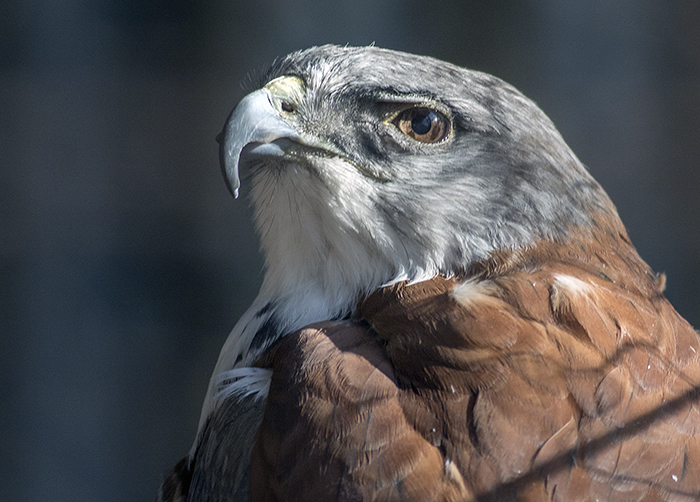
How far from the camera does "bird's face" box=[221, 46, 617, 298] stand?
5.32 feet

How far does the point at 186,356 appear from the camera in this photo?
3.61m

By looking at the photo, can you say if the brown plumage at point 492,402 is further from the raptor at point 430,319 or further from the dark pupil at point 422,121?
the dark pupil at point 422,121

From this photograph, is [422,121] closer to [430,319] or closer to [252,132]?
[252,132]

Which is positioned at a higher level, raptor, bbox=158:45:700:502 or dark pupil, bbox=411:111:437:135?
dark pupil, bbox=411:111:437:135

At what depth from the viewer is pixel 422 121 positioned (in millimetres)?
1682

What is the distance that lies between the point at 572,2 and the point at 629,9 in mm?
272

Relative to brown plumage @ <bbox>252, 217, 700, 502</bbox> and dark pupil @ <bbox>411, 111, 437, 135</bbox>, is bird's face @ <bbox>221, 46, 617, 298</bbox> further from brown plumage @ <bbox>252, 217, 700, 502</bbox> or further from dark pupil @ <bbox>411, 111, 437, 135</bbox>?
brown plumage @ <bbox>252, 217, 700, 502</bbox>

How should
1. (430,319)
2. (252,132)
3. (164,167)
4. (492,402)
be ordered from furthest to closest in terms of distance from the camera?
(164,167) → (252,132) → (430,319) → (492,402)

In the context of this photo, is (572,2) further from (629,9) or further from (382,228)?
(382,228)

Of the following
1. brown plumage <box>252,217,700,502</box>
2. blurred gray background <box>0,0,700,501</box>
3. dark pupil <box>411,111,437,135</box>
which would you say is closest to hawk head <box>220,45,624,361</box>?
dark pupil <box>411,111,437,135</box>

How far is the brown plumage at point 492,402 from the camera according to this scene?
1156 millimetres

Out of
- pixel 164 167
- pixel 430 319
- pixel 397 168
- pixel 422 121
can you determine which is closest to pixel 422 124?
pixel 422 121

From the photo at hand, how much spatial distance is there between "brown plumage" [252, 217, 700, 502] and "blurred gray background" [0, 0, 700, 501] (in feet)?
7.36

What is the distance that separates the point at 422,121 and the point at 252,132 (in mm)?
395
